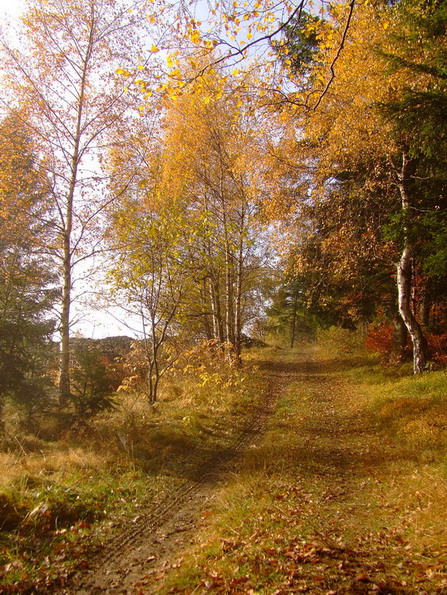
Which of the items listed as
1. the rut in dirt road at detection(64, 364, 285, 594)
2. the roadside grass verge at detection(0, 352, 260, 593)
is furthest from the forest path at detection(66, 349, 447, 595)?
the roadside grass verge at detection(0, 352, 260, 593)

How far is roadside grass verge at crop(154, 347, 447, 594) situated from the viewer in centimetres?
337

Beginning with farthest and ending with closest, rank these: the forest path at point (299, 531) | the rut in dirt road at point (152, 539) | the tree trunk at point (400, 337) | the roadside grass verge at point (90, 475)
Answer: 1. the tree trunk at point (400, 337)
2. the roadside grass verge at point (90, 475)
3. the rut in dirt road at point (152, 539)
4. the forest path at point (299, 531)

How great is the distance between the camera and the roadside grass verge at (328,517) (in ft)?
11.0

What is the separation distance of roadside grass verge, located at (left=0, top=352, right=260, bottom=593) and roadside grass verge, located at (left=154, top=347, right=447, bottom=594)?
1.19m

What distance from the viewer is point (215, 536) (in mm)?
4395

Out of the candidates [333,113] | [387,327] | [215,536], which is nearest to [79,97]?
[333,113]

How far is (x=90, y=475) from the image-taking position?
6312mm

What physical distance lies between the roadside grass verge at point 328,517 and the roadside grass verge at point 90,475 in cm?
119

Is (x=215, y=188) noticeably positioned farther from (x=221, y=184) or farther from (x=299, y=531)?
(x=299, y=531)

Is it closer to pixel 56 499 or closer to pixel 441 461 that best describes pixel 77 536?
pixel 56 499

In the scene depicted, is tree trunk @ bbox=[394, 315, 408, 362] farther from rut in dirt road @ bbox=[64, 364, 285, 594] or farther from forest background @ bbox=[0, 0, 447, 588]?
rut in dirt road @ bbox=[64, 364, 285, 594]

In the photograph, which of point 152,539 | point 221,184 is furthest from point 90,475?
point 221,184

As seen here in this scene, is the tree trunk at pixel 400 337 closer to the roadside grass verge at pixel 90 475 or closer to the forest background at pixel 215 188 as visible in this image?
the forest background at pixel 215 188

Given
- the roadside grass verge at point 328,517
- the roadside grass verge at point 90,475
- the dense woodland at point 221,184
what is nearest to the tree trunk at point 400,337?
the dense woodland at point 221,184
